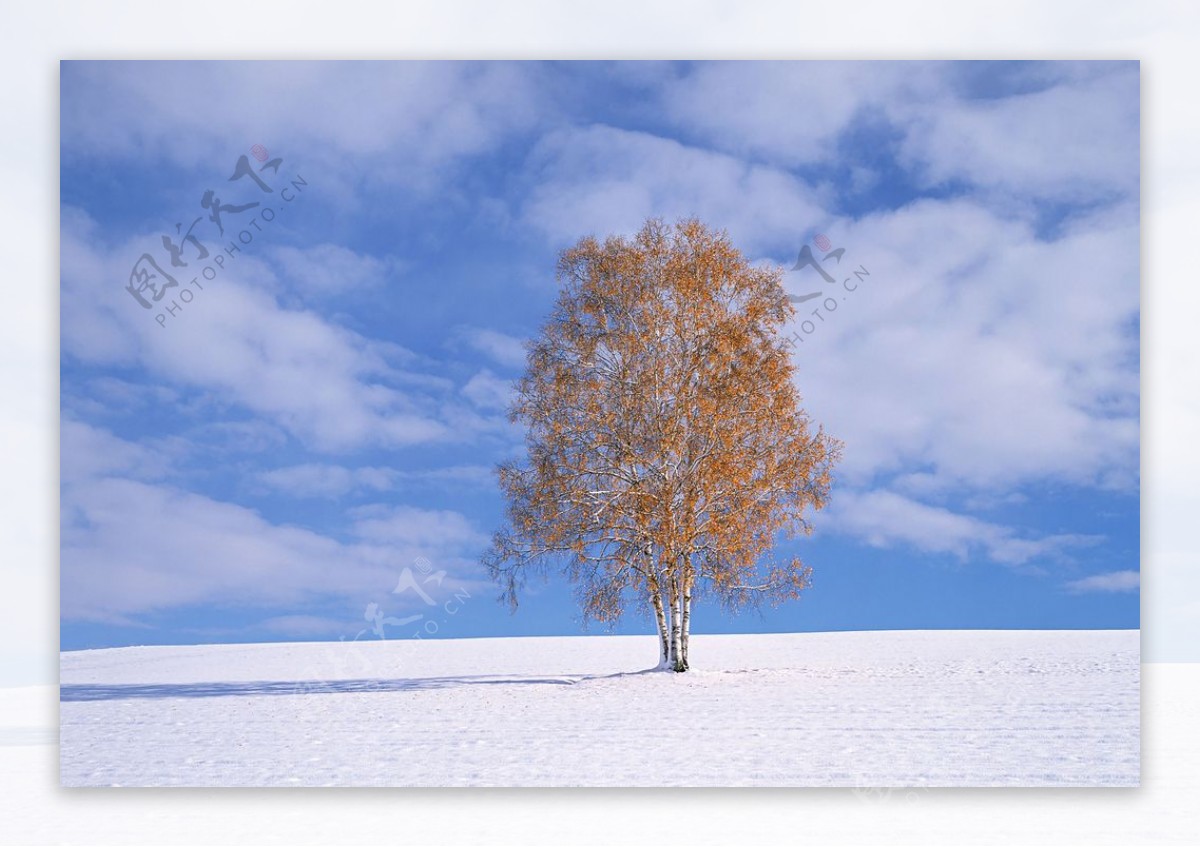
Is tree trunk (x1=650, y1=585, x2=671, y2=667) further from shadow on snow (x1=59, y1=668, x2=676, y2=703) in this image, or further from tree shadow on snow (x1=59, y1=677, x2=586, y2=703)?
tree shadow on snow (x1=59, y1=677, x2=586, y2=703)

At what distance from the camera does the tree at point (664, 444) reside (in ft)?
50.9

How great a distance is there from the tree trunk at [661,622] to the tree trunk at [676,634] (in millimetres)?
101

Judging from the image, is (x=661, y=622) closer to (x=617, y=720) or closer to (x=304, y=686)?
(x=617, y=720)

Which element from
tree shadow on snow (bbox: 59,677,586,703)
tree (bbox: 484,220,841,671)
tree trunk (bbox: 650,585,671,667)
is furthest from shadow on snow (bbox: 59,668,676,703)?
tree (bbox: 484,220,841,671)

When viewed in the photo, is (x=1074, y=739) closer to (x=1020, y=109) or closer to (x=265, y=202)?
(x=1020, y=109)

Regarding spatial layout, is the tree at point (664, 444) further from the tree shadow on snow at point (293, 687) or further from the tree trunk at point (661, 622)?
the tree shadow on snow at point (293, 687)

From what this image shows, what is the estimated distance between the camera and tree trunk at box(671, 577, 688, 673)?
15805 mm

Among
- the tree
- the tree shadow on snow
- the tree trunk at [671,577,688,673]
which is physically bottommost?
the tree shadow on snow

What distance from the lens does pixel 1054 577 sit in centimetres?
1188

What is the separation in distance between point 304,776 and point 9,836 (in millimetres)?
2554

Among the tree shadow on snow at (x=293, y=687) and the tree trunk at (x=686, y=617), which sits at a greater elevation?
the tree trunk at (x=686, y=617)

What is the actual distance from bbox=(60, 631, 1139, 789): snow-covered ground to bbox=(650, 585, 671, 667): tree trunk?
46cm

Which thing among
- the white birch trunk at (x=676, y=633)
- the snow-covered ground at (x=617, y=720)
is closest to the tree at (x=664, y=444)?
the white birch trunk at (x=676, y=633)

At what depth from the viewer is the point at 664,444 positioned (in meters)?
15.6
